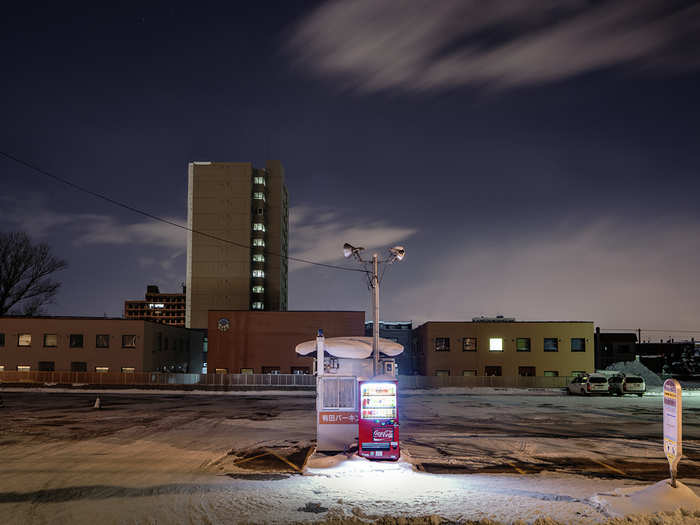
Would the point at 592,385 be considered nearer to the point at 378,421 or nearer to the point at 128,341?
the point at 378,421

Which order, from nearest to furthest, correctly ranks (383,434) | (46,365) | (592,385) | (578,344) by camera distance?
(383,434) < (592,385) < (46,365) < (578,344)

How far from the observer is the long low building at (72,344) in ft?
168

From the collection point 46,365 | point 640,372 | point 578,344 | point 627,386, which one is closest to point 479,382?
point 627,386

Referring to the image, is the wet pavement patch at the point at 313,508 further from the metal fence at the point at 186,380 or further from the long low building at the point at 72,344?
the long low building at the point at 72,344

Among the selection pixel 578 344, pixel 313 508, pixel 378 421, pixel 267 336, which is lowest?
pixel 313 508

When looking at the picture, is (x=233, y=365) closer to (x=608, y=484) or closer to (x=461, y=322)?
(x=461, y=322)

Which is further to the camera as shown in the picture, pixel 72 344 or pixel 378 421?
pixel 72 344

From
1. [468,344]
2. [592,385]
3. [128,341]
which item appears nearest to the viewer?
[592,385]

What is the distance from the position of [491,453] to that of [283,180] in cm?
10124

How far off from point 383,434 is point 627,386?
34367 mm

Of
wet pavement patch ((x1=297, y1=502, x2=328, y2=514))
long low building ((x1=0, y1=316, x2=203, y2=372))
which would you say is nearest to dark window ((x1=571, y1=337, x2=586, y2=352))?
long low building ((x1=0, y1=316, x2=203, y2=372))

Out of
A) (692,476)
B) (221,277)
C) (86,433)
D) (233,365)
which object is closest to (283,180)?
(221,277)

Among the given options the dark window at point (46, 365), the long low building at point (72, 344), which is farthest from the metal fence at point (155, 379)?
the long low building at point (72, 344)

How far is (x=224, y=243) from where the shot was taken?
99312 millimetres
